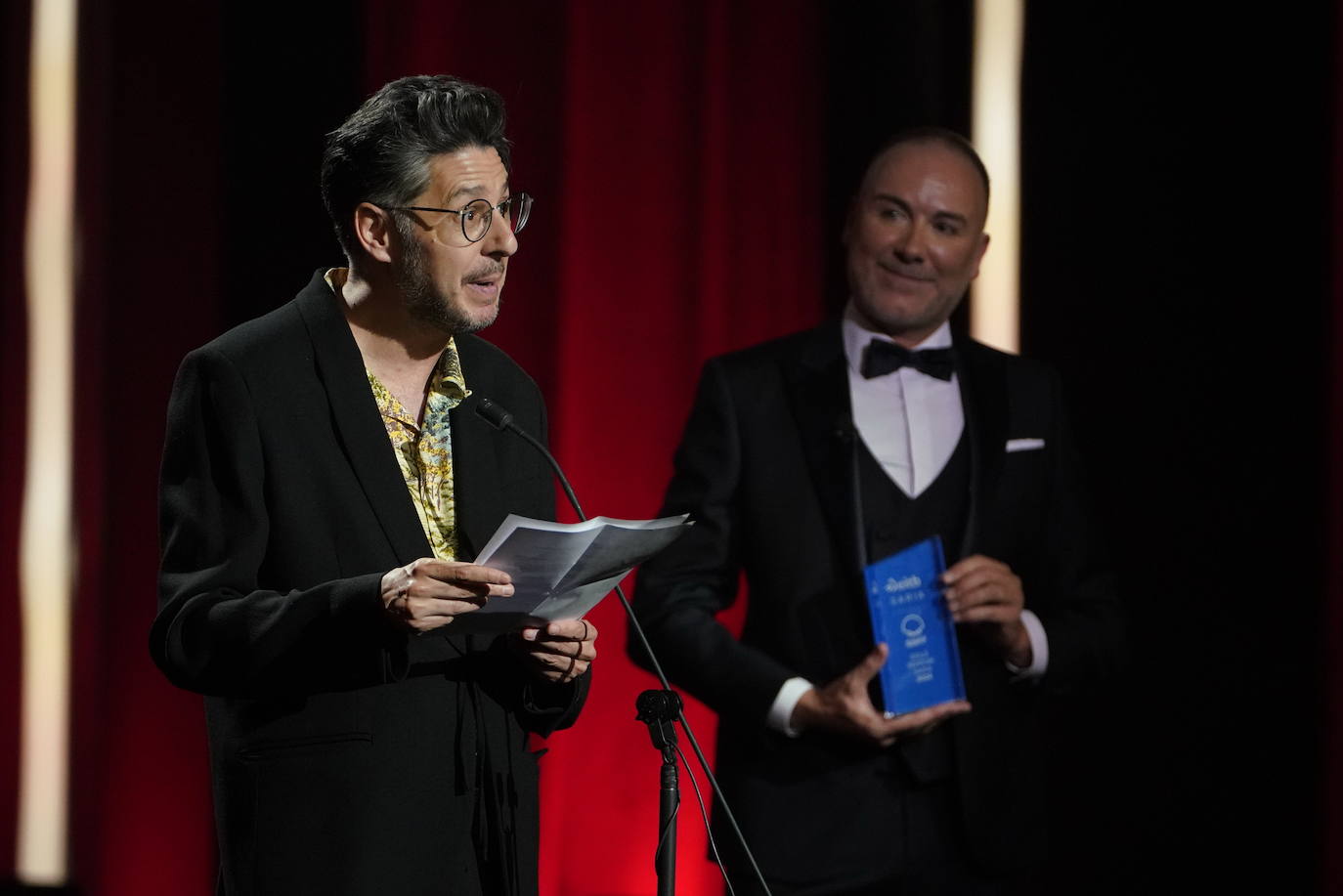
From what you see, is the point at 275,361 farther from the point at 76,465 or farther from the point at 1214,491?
the point at 1214,491

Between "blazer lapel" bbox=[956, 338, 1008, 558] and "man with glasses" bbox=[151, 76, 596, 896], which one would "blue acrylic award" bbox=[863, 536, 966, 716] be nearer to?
"blazer lapel" bbox=[956, 338, 1008, 558]

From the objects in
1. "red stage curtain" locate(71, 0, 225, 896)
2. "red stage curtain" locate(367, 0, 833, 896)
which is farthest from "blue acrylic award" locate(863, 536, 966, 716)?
"red stage curtain" locate(71, 0, 225, 896)

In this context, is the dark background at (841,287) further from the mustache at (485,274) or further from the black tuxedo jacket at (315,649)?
the black tuxedo jacket at (315,649)

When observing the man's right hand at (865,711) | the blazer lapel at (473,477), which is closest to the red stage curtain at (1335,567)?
the man's right hand at (865,711)

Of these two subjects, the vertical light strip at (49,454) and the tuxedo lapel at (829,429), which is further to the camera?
the vertical light strip at (49,454)

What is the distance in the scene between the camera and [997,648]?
2172 millimetres

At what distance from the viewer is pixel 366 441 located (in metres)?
1.65

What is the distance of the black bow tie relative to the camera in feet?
7.43

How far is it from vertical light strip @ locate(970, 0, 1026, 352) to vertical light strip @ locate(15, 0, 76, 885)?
6.55 ft

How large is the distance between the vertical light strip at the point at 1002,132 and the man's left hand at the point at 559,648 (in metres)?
1.69

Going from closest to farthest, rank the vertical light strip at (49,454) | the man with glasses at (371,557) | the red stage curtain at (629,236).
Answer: the man with glasses at (371,557) < the red stage curtain at (629,236) < the vertical light strip at (49,454)

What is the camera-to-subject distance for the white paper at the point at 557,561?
1.42m

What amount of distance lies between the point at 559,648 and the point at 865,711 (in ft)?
1.86

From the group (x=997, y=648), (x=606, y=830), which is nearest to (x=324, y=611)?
(x=997, y=648)
